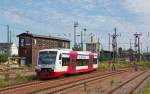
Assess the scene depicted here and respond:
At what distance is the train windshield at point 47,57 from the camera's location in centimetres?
3544

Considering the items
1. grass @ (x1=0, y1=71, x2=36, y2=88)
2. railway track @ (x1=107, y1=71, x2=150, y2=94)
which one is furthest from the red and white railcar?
railway track @ (x1=107, y1=71, x2=150, y2=94)

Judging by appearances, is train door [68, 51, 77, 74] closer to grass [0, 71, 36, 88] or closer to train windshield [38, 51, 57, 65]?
train windshield [38, 51, 57, 65]

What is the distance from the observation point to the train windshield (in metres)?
35.4

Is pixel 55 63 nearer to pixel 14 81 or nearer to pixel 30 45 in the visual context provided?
pixel 14 81

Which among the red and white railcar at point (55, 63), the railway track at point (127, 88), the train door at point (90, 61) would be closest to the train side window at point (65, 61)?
the red and white railcar at point (55, 63)

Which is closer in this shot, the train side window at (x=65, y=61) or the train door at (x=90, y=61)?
the train side window at (x=65, y=61)

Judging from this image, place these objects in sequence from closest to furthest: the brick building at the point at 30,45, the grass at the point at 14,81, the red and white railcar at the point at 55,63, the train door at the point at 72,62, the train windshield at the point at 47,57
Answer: the grass at the point at 14,81
the red and white railcar at the point at 55,63
the train windshield at the point at 47,57
the train door at the point at 72,62
the brick building at the point at 30,45

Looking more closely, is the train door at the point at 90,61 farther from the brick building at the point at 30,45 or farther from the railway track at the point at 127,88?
the brick building at the point at 30,45

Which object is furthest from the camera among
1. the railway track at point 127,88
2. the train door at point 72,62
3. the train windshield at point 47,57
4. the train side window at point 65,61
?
the train door at point 72,62

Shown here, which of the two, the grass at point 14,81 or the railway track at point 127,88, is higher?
the grass at point 14,81

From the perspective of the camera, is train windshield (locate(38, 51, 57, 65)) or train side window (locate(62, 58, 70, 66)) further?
train side window (locate(62, 58, 70, 66))

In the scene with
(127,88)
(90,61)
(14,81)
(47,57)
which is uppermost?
(47,57)

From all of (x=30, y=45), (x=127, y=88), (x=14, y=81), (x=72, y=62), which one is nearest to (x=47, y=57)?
(x=14, y=81)

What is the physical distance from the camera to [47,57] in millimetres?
35781
